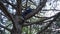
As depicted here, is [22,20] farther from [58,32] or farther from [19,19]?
[58,32]

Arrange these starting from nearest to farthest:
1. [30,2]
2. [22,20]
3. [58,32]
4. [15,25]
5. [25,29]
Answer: [15,25]
[22,20]
[25,29]
[30,2]
[58,32]

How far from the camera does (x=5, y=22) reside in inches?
192

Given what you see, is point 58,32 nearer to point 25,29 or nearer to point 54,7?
point 54,7

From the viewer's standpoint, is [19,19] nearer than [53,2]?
Yes

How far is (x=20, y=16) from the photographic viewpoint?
307cm

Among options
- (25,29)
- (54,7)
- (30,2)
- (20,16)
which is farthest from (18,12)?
(54,7)

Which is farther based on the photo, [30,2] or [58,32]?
[58,32]

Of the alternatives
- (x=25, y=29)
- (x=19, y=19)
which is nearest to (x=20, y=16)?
(x=19, y=19)

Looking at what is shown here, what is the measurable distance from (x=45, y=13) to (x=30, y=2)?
585mm

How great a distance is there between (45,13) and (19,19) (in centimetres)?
170

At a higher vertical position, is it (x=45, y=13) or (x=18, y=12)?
(x=18, y=12)

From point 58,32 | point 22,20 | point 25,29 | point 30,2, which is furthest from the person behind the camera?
point 58,32

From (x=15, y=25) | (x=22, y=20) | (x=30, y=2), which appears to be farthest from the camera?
(x=30, y=2)

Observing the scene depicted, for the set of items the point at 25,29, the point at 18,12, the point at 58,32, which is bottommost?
the point at 58,32
